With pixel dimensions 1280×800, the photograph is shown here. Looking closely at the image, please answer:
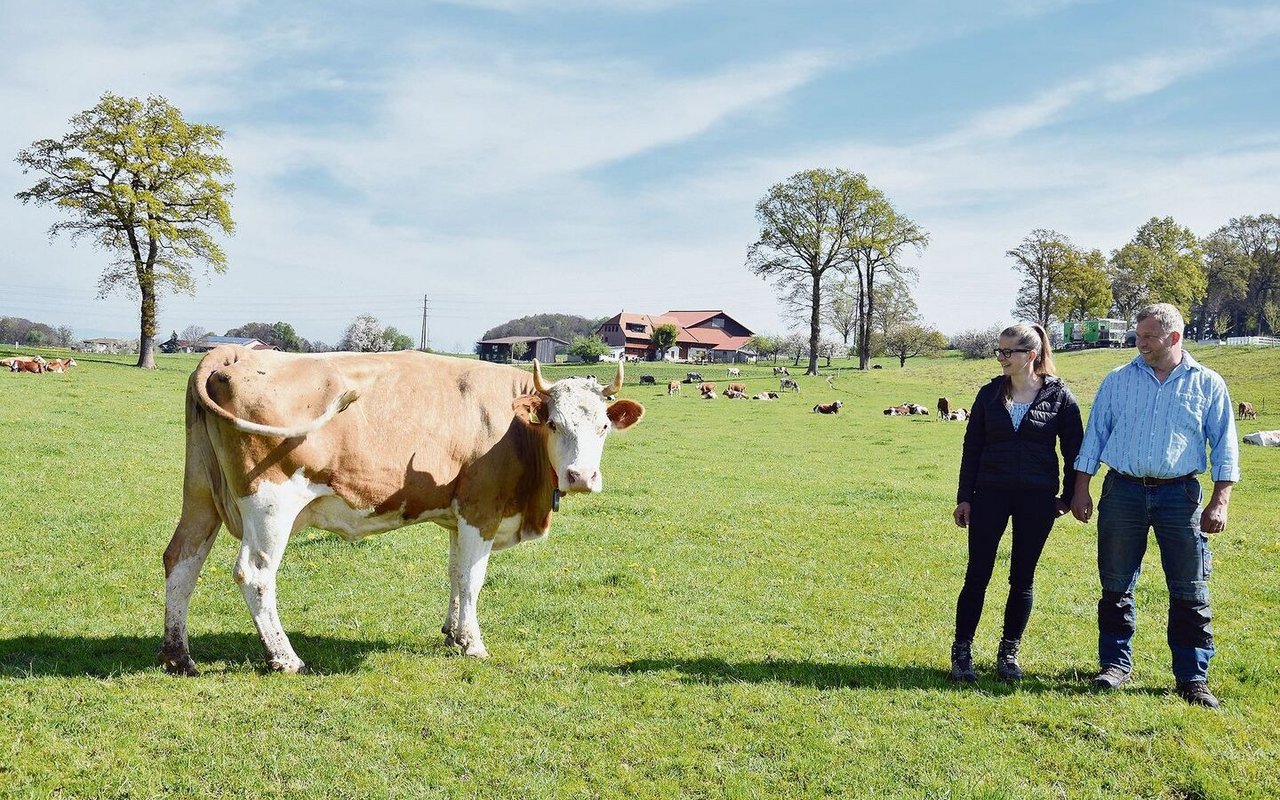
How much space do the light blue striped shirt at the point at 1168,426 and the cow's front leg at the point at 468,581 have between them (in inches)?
191

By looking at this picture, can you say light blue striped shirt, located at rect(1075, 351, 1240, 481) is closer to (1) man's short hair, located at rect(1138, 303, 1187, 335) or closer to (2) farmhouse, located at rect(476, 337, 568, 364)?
(1) man's short hair, located at rect(1138, 303, 1187, 335)

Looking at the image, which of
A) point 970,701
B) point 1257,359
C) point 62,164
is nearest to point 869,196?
point 1257,359

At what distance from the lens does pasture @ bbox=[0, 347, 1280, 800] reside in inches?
196

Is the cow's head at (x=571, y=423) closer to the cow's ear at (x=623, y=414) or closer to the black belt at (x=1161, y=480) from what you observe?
the cow's ear at (x=623, y=414)

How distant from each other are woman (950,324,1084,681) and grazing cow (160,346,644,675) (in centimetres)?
291

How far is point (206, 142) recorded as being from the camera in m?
44.5

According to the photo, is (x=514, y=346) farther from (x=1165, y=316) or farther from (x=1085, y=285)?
(x=1165, y=316)

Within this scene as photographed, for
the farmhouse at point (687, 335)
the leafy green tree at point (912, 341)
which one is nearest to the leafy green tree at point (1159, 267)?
the leafy green tree at point (912, 341)

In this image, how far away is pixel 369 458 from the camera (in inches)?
260

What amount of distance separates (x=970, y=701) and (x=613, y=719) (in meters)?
2.63

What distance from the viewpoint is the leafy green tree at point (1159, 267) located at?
71.0 meters

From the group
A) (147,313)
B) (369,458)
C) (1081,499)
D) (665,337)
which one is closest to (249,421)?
(369,458)

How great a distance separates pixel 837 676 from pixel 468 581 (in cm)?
310

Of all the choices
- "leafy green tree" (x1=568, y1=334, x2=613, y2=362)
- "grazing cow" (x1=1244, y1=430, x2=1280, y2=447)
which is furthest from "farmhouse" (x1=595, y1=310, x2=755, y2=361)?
"grazing cow" (x1=1244, y1=430, x2=1280, y2=447)
